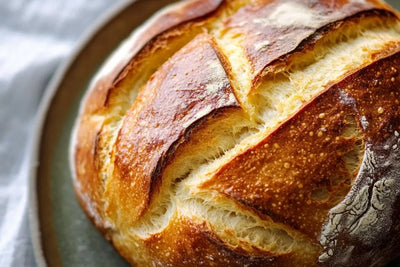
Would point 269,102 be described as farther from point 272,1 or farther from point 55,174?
point 55,174

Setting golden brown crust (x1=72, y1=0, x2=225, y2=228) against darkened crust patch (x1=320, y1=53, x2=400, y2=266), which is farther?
golden brown crust (x1=72, y1=0, x2=225, y2=228)

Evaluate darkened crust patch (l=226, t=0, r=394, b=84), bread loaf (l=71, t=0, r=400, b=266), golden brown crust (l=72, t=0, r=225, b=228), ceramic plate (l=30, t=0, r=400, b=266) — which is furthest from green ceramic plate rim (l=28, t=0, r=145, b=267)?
darkened crust patch (l=226, t=0, r=394, b=84)

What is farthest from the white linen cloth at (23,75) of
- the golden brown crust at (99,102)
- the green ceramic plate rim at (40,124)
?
the golden brown crust at (99,102)

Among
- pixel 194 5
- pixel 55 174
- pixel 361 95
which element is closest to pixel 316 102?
pixel 361 95

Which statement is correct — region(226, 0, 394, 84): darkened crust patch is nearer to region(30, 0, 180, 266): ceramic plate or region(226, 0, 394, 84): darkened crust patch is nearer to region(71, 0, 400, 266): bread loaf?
region(71, 0, 400, 266): bread loaf

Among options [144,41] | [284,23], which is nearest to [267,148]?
[284,23]

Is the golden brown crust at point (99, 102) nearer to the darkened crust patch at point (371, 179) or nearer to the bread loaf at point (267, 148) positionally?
the bread loaf at point (267, 148)
